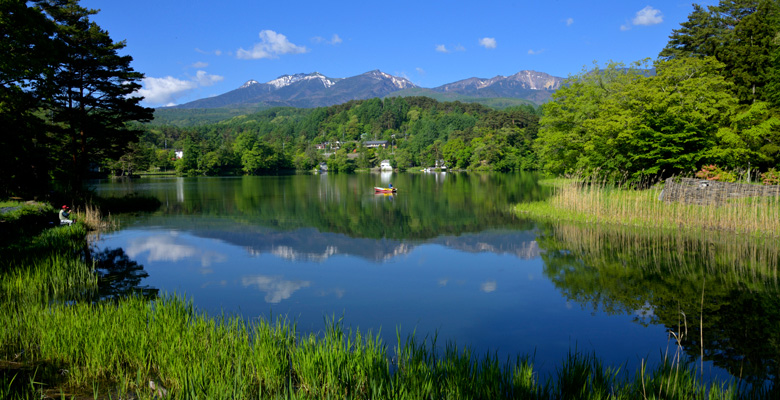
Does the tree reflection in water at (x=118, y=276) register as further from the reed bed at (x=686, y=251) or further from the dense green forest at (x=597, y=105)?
the reed bed at (x=686, y=251)

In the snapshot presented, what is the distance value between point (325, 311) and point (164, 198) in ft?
90.9

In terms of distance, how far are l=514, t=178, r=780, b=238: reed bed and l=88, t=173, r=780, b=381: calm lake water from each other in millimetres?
976

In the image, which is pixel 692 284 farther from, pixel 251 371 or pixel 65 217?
pixel 65 217

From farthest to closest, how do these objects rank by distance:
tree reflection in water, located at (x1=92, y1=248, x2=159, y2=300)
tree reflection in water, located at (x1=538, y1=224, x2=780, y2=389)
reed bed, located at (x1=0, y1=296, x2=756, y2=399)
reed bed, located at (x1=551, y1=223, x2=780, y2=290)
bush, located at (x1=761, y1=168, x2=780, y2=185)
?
1. bush, located at (x1=761, y1=168, x2=780, y2=185)
2. reed bed, located at (x1=551, y1=223, x2=780, y2=290)
3. tree reflection in water, located at (x1=92, y1=248, x2=159, y2=300)
4. tree reflection in water, located at (x1=538, y1=224, x2=780, y2=389)
5. reed bed, located at (x1=0, y1=296, x2=756, y2=399)

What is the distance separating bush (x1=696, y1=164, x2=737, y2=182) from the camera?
21.2 m

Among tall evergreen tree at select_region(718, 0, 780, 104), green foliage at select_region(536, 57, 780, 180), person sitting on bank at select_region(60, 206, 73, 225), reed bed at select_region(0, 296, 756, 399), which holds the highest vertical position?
tall evergreen tree at select_region(718, 0, 780, 104)

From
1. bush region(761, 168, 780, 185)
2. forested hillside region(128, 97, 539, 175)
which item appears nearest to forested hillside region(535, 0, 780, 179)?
bush region(761, 168, 780, 185)

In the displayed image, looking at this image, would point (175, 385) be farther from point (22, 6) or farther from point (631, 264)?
point (22, 6)

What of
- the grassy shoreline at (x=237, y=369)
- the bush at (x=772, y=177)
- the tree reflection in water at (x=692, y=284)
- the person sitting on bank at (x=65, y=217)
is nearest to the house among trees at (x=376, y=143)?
the bush at (x=772, y=177)

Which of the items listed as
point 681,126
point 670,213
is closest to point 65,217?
point 670,213

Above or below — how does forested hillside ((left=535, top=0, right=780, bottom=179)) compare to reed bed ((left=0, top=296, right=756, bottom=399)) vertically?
above

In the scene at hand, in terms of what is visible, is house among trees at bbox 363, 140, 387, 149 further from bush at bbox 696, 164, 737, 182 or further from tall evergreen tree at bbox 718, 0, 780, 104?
bush at bbox 696, 164, 737, 182

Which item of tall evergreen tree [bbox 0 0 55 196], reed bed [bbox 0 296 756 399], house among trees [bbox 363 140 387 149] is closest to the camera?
reed bed [bbox 0 296 756 399]

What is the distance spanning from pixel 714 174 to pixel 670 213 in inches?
295
